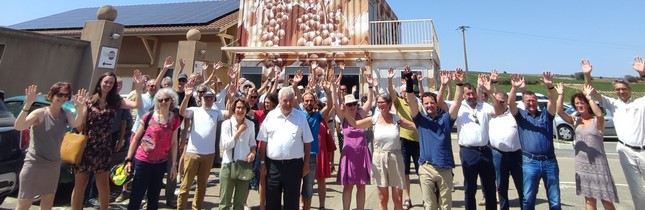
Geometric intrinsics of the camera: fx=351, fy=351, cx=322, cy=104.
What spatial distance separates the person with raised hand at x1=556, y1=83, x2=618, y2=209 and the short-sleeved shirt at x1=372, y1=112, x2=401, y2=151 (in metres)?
1.83

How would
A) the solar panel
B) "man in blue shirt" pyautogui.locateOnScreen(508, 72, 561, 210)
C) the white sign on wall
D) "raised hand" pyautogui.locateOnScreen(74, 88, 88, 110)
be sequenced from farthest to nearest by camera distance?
1. the solar panel
2. the white sign on wall
3. "man in blue shirt" pyautogui.locateOnScreen(508, 72, 561, 210)
4. "raised hand" pyautogui.locateOnScreen(74, 88, 88, 110)

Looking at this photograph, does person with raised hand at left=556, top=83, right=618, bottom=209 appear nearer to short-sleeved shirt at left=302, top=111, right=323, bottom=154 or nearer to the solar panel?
short-sleeved shirt at left=302, top=111, right=323, bottom=154

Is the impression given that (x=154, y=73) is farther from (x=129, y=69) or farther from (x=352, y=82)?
(x=352, y=82)

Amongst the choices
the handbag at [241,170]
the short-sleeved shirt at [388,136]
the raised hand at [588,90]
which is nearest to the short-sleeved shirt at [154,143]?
the handbag at [241,170]

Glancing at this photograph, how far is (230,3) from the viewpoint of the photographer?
1997 centimetres

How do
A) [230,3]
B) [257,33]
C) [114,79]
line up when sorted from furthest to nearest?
[230,3] → [257,33] → [114,79]

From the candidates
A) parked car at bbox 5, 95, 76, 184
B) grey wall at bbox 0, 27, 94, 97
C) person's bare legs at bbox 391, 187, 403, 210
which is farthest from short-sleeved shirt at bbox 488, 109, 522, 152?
grey wall at bbox 0, 27, 94, 97

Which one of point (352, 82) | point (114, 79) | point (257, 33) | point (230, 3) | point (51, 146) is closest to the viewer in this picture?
point (51, 146)

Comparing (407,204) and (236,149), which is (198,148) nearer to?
(236,149)

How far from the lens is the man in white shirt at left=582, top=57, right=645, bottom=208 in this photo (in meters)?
3.69

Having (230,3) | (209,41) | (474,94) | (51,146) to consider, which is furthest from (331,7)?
(51,146)

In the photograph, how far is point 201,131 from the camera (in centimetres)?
396

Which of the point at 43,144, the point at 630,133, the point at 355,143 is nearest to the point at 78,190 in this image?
the point at 43,144

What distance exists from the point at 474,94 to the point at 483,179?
1004 mm
